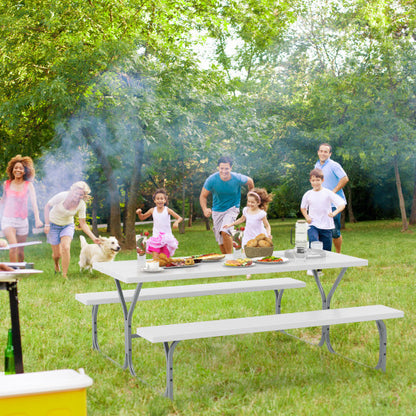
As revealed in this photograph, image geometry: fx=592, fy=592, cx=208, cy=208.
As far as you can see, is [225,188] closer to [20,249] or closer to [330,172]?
[330,172]

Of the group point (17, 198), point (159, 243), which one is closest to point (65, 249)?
point (17, 198)

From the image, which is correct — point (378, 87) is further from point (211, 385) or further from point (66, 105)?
point (211, 385)

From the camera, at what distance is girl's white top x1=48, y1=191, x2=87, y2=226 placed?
9359 mm

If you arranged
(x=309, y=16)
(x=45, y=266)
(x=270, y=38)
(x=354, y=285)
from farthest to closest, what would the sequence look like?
(x=309, y=16) < (x=270, y=38) < (x=45, y=266) < (x=354, y=285)

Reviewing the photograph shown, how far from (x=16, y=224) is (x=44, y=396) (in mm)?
6642

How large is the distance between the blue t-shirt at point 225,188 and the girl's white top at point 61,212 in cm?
207

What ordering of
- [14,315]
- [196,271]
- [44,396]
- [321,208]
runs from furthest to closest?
[321,208] → [196,271] → [14,315] → [44,396]

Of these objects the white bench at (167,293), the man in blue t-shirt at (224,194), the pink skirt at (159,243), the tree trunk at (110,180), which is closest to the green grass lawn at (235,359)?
the white bench at (167,293)

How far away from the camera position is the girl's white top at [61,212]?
30.7 feet

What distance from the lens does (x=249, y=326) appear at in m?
4.35

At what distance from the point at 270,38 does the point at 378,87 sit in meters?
4.55

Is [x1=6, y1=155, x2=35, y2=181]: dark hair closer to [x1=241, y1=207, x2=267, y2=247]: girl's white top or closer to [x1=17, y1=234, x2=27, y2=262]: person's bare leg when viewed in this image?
[x1=17, y1=234, x2=27, y2=262]: person's bare leg

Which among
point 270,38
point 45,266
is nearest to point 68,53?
point 45,266

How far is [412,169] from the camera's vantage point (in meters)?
26.3
